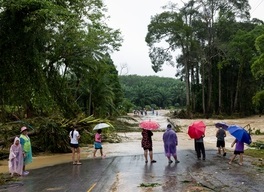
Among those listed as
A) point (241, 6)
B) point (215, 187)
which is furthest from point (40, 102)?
point (241, 6)

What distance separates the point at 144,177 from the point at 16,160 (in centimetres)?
468

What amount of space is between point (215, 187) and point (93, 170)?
529cm

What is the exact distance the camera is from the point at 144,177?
11016mm

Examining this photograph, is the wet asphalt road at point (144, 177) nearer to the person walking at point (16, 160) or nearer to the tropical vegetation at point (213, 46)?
the person walking at point (16, 160)

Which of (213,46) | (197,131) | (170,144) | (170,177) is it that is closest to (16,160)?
(170,177)

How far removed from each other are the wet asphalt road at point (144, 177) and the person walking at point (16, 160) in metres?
0.47

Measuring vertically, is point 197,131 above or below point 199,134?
above

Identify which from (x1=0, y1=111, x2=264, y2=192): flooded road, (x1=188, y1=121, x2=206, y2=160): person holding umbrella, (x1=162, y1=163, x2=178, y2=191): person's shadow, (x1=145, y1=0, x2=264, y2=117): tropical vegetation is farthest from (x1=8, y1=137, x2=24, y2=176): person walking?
(x1=145, y1=0, x2=264, y2=117): tropical vegetation

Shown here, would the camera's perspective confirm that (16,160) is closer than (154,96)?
Yes

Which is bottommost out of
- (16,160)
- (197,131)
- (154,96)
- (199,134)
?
(16,160)

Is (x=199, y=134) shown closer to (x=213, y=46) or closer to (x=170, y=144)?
(x=170, y=144)

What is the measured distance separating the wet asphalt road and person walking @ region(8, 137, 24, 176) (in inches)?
18.3

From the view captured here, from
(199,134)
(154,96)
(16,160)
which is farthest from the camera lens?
(154,96)

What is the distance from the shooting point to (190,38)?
59.3 meters
